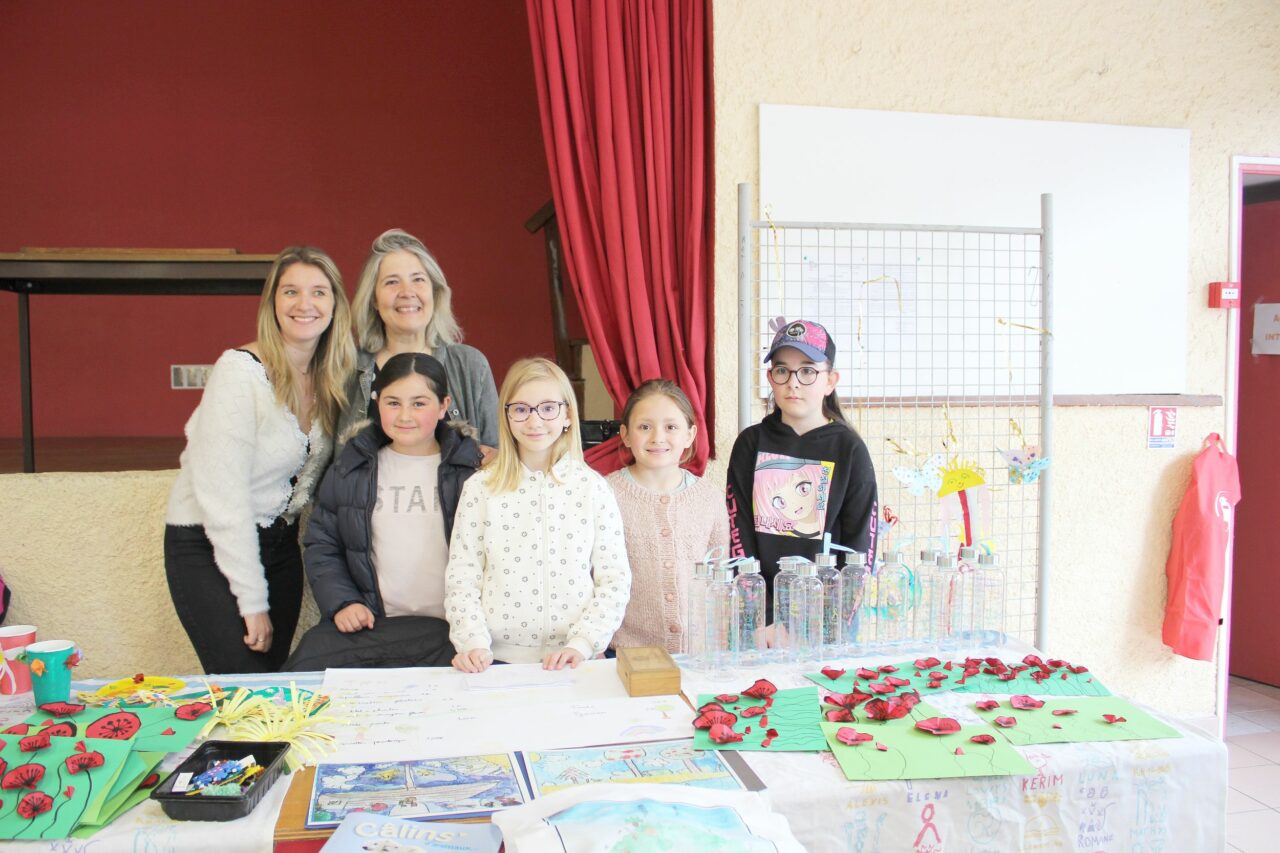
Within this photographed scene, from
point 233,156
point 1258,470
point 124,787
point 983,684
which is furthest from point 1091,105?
point 233,156

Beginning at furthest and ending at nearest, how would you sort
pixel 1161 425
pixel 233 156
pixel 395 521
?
pixel 233 156 < pixel 1161 425 < pixel 395 521

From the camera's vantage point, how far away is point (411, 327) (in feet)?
7.02

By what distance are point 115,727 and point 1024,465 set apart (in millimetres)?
2349

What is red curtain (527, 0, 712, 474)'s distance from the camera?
2588 mm

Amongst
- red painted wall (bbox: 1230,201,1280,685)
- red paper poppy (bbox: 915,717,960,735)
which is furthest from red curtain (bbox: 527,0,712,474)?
red painted wall (bbox: 1230,201,1280,685)

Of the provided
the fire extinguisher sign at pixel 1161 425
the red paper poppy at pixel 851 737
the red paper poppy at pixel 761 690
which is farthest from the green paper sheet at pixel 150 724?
the fire extinguisher sign at pixel 1161 425

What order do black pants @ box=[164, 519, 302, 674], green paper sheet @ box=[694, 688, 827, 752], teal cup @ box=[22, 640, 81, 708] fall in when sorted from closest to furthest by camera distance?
green paper sheet @ box=[694, 688, 827, 752] → teal cup @ box=[22, 640, 81, 708] → black pants @ box=[164, 519, 302, 674]

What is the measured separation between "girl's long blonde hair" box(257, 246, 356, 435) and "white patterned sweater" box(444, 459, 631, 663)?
1.51 ft

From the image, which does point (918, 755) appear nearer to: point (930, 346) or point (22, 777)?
point (22, 777)

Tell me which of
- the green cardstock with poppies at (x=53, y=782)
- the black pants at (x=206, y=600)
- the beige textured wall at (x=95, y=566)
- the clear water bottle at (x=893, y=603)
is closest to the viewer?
the green cardstock with poppies at (x=53, y=782)

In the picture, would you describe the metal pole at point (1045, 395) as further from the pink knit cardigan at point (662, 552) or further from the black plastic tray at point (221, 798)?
the black plastic tray at point (221, 798)

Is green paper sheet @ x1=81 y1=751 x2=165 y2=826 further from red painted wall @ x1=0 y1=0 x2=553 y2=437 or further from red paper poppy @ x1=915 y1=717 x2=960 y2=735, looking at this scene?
red painted wall @ x1=0 y1=0 x2=553 y2=437

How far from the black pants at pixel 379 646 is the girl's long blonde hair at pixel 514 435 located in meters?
0.34

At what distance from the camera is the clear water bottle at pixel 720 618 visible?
1.52m
